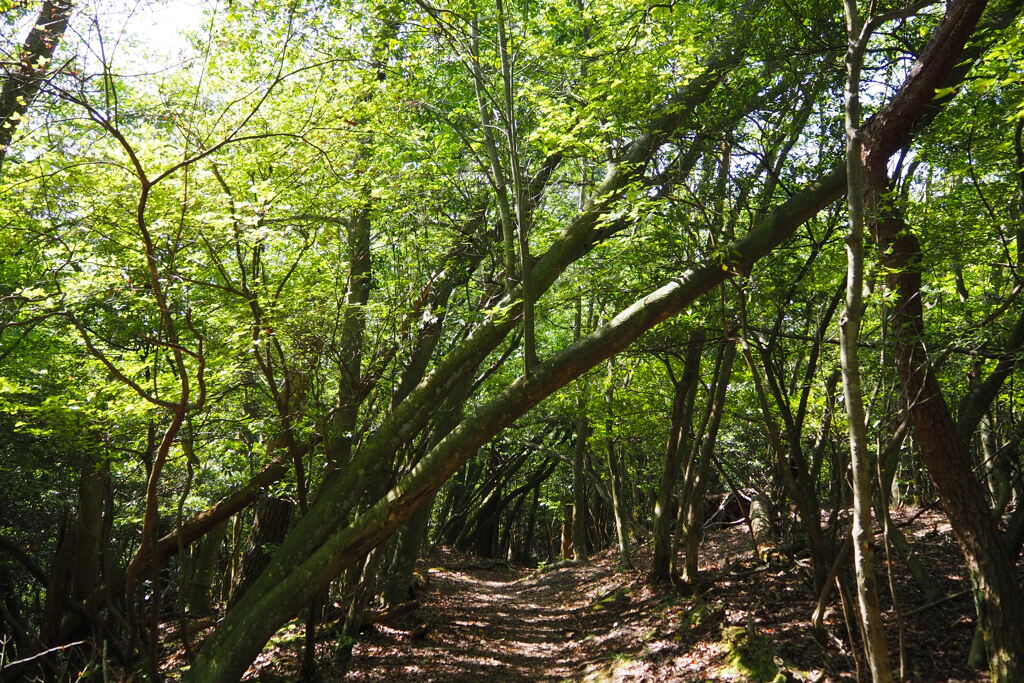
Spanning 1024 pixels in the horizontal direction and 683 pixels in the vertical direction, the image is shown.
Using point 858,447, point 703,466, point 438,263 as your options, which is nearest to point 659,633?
point 703,466

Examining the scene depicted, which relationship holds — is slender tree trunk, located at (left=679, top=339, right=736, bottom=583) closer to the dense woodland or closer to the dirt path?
the dense woodland

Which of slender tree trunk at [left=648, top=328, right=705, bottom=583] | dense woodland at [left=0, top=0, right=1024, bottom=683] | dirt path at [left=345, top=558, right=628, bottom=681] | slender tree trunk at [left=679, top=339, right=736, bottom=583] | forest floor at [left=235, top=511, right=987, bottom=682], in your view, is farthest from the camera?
slender tree trunk at [left=648, top=328, right=705, bottom=583]

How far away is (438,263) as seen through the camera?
8.33m

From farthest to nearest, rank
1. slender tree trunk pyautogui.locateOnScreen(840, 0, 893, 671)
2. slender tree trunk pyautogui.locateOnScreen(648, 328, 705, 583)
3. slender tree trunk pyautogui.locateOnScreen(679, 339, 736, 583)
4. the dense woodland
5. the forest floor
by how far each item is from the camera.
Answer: slender tree trunk pyautogui.locateOnScreen(648, 328, 705, 583) → slender tree trunk pyautogui.locateOnScreen(679, 339, 736, 583) → the forest floor → the dense woodland → slender tree trunk pyautogui.locateOnScreen(840, 0, 893, 671)

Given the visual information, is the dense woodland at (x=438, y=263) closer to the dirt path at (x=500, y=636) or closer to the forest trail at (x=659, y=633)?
the forest trail at (x=659, y=633)

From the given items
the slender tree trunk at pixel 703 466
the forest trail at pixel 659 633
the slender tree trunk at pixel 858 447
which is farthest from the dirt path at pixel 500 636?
the slender tree trunk at pixel 858 447

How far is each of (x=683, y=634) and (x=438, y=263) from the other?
5.13 meters

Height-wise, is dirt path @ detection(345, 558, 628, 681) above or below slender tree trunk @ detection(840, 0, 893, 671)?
below

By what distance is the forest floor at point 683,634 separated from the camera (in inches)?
252

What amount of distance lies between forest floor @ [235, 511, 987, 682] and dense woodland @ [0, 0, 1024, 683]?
0.91ft

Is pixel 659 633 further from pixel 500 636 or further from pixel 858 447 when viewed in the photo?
pixel 858 447

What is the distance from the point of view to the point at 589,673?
8.02m

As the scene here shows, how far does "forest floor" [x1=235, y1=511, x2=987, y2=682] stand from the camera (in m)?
6.39

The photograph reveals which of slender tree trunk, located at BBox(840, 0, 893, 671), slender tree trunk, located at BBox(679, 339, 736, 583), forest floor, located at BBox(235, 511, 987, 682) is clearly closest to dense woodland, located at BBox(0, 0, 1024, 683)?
slender tree trunk, located at BBox(679, 339, 736, 583)
